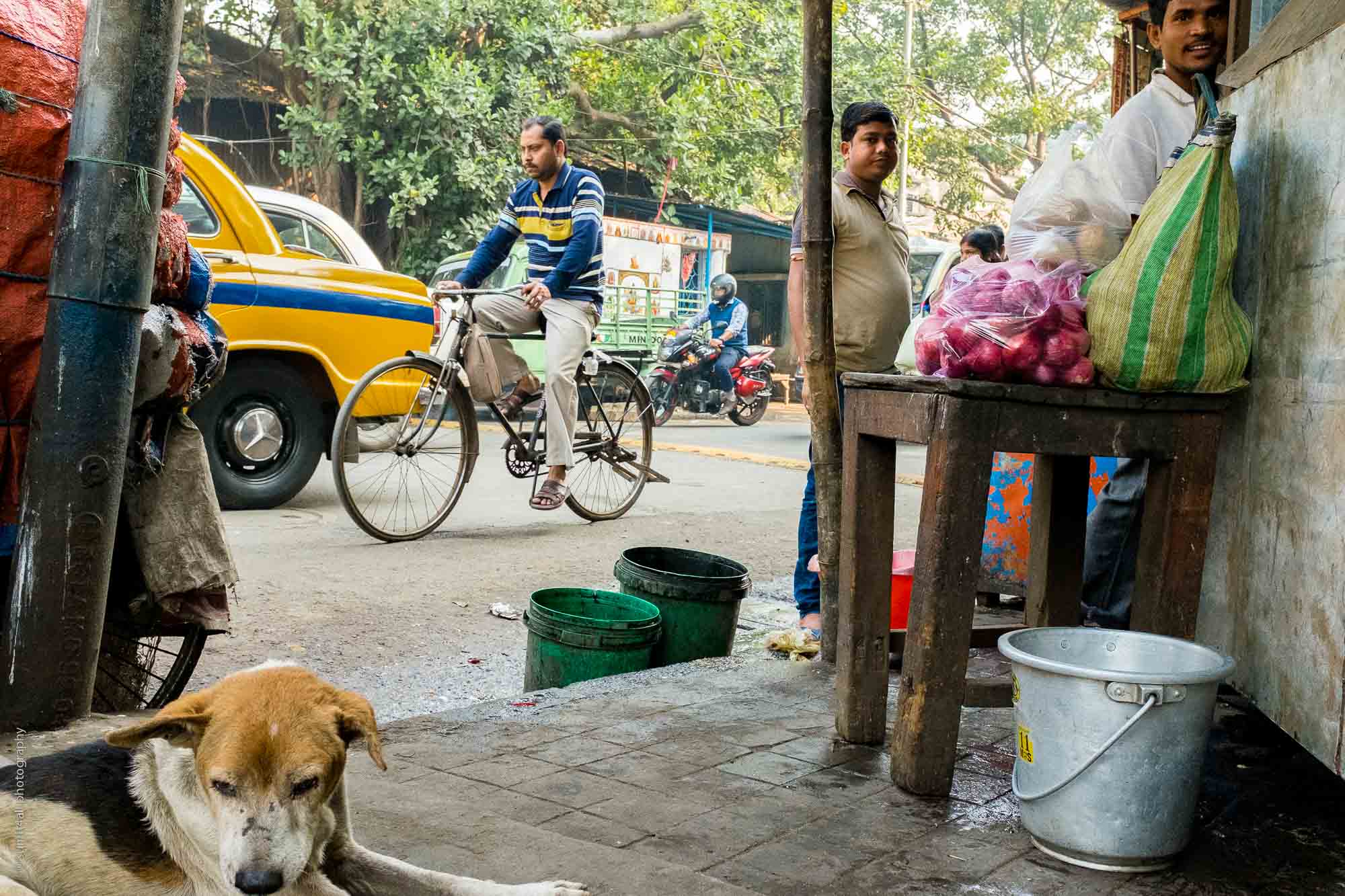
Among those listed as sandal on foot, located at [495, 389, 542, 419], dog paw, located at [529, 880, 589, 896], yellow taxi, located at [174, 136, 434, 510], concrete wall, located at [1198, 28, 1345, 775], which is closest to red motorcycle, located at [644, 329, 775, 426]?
yellow taxi, located at [174, 136, 434, 510]

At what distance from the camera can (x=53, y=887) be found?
2086 millimetres

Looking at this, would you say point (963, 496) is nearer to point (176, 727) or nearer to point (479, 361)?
point (176, 727)

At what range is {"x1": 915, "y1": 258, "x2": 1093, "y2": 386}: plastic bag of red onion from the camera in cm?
304

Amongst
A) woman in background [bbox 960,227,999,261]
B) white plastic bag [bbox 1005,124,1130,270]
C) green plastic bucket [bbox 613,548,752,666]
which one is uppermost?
woman in background [bbox 960,227,999,261]

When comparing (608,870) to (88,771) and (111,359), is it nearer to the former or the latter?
(88,771)

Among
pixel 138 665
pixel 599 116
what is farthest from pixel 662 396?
pixel 138 665

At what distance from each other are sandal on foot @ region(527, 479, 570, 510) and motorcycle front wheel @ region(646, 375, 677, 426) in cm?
927

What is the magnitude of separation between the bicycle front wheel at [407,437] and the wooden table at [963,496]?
13.4 ft

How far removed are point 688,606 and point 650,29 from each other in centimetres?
1869

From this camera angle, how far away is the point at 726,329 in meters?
17.2

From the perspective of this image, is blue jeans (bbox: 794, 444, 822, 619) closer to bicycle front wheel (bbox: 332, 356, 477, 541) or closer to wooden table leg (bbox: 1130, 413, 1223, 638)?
wooden table leg (bbox: 1130, 413, 1223, 638)

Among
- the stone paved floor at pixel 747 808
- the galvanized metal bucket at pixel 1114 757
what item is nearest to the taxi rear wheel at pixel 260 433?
the stone paved floor at pixel 747 808

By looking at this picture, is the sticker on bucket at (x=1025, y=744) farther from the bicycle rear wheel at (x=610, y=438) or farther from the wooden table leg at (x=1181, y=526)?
the bicycle rear wheel at (x=610, y=438)

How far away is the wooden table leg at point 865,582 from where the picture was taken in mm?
3363
